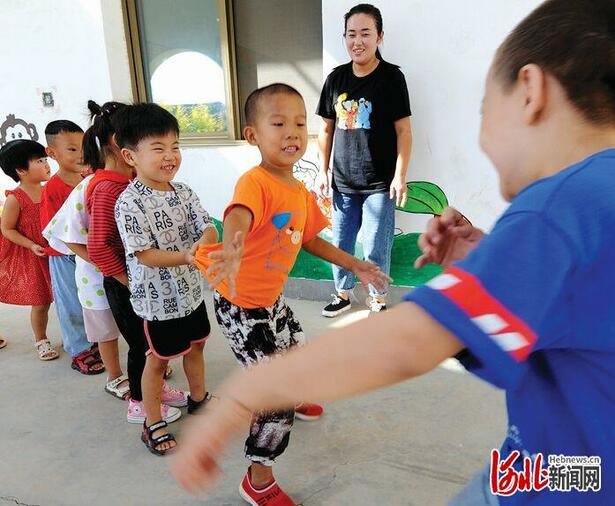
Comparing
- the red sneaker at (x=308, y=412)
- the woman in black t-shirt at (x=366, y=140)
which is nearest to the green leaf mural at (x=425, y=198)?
the woman in black t-shirt at (x=366, y=140)

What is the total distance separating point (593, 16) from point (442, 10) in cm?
280

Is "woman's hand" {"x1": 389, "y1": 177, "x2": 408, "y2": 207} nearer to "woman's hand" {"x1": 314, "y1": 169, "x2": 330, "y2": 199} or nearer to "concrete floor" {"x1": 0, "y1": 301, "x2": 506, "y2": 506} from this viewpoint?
"woman's hand" {"x1": 314, "y1": 169, "x2": 330, "y2": 199}

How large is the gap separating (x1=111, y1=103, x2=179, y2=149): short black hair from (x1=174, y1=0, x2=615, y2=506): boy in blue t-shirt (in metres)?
1.56

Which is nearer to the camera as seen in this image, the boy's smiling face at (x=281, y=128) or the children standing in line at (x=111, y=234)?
the boy's smiling face at (x=281, y=128)

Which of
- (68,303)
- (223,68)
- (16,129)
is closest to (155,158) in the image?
(68,303)

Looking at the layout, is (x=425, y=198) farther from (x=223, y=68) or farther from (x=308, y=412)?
(x=223, y=68)

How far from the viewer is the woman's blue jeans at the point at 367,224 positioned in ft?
10.6

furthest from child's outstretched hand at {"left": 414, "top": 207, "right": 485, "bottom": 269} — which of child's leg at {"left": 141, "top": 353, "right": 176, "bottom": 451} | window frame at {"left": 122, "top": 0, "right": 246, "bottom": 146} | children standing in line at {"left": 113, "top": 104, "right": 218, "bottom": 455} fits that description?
window frame at {"left": 122, "top": 0, "right": 246, "bottom": 146}

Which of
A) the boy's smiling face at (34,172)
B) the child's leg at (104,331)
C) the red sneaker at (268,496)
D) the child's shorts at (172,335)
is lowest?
the red sneaker at (268,496)

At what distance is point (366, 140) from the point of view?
316 centimetres

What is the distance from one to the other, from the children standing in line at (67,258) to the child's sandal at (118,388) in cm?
27

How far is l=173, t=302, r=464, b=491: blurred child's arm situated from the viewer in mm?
513

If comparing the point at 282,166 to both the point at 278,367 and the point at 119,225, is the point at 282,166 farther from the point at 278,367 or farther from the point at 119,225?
the point at 278,367

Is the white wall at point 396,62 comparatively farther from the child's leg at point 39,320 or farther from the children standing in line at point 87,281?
the children standing in line at point 87,281
